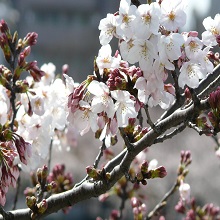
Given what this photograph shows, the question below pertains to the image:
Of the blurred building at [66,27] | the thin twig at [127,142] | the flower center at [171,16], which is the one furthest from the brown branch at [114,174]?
the blurred building at [66,27]

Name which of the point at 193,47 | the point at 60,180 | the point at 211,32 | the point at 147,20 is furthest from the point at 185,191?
the point at 147,20

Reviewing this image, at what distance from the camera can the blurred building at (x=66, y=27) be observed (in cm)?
2942

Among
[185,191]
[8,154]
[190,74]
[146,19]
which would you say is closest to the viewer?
[146,19]

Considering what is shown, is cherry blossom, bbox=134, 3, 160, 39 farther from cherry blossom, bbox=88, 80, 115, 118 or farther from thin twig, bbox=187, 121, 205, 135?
thin twig, bbox=187, 121, 205, 135

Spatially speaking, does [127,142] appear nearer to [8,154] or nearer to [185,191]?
[8,154]

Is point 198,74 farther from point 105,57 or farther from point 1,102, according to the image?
point 1,102

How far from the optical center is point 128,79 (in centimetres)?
142

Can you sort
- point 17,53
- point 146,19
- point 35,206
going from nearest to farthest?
point 146,19
point 35,206
point 17,53

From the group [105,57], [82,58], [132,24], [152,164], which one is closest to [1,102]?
[105,57]

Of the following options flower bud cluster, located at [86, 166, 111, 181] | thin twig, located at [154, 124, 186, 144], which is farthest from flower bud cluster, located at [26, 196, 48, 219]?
thin twig, located at [154, 124, 186, 144]

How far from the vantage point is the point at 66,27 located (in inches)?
1181

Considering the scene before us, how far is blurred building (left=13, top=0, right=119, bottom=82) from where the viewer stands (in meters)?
29.4

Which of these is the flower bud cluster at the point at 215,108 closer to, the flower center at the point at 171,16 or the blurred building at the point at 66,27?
the flower center at the point at 171,16

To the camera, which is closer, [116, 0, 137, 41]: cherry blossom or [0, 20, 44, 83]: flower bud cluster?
[116, 0, 137, 41]: cherry blossom
